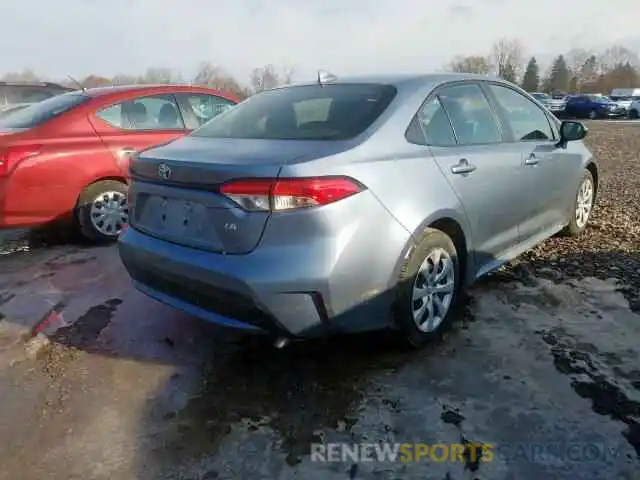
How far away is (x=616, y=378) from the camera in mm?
2852

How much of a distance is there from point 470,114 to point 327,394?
2036 millimetres

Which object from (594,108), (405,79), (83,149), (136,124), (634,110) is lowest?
(634,110)

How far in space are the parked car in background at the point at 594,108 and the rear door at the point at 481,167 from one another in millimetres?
33927

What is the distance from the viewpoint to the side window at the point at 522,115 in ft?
13.2

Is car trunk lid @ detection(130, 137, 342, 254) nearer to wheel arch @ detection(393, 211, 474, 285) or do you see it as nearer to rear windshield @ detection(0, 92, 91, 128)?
wheel arch @ detection(393, 211, 474, 285)

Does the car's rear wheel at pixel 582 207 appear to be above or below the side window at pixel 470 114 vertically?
below

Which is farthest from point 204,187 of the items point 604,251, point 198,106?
point 198,106

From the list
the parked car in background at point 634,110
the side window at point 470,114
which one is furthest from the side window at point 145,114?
the parked car in background at point 634,110

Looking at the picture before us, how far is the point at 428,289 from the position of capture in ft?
10.5

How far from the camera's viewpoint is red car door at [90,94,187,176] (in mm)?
5441

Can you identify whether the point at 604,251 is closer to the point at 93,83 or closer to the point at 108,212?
the point at 108,212

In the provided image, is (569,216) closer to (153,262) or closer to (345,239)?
(345,239)

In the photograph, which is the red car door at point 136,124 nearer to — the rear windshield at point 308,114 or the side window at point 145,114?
the side window at point 145,114

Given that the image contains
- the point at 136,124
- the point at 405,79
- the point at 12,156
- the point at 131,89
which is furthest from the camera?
the point at 131,89
